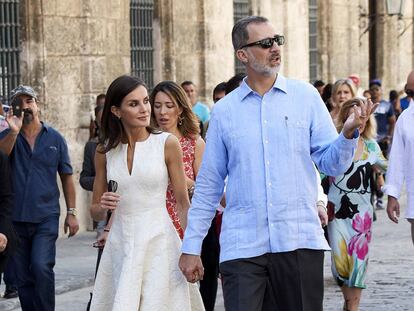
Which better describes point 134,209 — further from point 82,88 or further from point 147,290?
point 82,88

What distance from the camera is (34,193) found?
985cm

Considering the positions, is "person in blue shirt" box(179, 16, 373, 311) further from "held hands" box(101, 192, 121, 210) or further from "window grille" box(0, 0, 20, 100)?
"window grille" box(0, 0, 20, 100)

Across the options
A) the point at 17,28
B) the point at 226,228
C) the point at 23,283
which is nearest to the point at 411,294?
the point at 23,283

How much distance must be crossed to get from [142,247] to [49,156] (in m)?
2.61

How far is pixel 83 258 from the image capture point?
546 inches

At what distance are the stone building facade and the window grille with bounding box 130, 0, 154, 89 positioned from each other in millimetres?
42

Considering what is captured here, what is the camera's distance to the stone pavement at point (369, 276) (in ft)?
36.2

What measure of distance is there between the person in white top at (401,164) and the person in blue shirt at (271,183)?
2667mm

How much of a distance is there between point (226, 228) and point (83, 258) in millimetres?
7499

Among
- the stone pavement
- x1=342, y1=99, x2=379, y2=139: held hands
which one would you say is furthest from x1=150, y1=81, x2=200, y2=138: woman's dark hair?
x1=342, y1=99, x2=379, y2=139: held hands

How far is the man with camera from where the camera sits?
934 cm

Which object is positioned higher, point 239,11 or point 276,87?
point 239,11

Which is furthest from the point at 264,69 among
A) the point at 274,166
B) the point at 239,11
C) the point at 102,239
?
the point at 239,11

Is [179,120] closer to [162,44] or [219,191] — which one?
[219,191]
